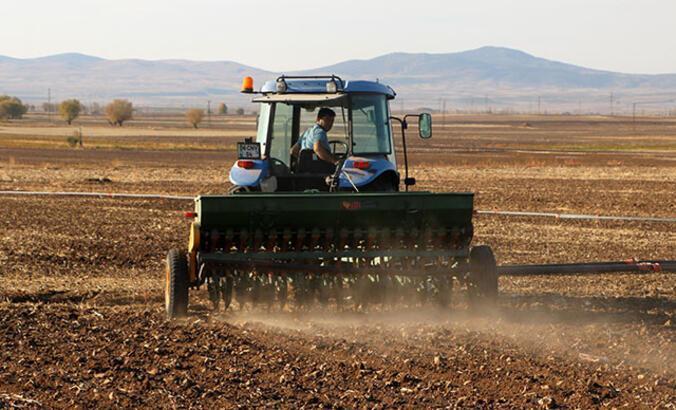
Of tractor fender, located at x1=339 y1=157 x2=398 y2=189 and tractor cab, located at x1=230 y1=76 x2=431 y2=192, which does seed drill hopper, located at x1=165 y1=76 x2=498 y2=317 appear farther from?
tractor cab, located at x1=230 y1=76 x2=431 y2=192

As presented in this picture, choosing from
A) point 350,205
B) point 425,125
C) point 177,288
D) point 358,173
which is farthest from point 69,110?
point 350,205

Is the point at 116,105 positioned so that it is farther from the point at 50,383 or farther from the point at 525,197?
the point at 50,383

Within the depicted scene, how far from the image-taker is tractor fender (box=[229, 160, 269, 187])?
12.2 meters

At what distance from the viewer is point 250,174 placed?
12344 millimetres

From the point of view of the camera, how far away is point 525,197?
2864 centimetres

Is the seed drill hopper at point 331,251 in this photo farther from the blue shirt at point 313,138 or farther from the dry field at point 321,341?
the blue shirt at point 313,138

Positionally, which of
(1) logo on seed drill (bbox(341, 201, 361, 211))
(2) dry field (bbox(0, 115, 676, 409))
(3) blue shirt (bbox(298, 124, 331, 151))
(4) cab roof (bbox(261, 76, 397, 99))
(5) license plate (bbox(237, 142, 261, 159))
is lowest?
(2) dry field (bbox(0, 115, 676, 409))

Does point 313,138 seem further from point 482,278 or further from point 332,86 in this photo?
point 482,278

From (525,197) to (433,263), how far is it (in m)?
17.5

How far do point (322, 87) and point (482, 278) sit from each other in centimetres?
290

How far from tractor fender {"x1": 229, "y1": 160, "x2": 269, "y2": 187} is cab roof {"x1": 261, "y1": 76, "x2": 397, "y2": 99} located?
879 mm

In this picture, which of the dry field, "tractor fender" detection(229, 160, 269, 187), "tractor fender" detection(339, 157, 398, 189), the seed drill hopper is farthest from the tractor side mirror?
→ the dry field

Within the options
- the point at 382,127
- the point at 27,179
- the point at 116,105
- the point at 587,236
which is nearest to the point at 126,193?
the point at 27,179

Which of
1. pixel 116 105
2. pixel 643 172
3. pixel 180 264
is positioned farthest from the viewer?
pixel 116 105
